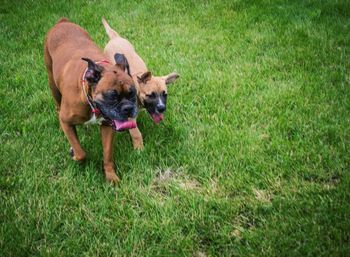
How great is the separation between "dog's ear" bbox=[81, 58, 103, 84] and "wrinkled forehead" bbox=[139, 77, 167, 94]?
1.35 meters

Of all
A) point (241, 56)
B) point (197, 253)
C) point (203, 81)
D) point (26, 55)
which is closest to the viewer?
point (197, 253)

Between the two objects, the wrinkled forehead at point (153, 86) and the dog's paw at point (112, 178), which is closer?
the dog's paw at point (112, 178)

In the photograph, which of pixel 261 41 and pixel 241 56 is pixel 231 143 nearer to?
pixel 241 56

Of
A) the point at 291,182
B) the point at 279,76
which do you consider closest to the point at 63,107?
the point at 291,182

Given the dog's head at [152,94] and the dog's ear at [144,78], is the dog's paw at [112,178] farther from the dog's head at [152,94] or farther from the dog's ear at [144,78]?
the dog's ear at [144,78]

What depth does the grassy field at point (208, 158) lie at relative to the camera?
3135 mm

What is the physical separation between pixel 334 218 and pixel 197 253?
1115 millimetres

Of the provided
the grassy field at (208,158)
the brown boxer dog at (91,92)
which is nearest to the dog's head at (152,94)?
the grassy field at (208,158)

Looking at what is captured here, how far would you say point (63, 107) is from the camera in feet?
12.7

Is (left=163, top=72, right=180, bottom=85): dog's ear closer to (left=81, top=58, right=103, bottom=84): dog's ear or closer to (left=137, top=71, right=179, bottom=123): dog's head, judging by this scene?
(left=137, top=71, right=179, bottom=123): dog's head

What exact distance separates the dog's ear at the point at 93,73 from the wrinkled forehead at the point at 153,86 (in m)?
1.35

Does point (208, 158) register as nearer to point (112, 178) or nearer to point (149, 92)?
point (112, 178)

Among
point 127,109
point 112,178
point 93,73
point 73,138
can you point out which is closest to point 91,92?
point 93,73

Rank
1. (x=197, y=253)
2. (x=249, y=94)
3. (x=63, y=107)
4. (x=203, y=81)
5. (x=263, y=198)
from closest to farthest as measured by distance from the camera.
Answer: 1. (x=197, y=253)
2. (x=263, y=198)
3. (x=63, y=107)
4. (x=249, y=94)
5. (x=203, y=81)
